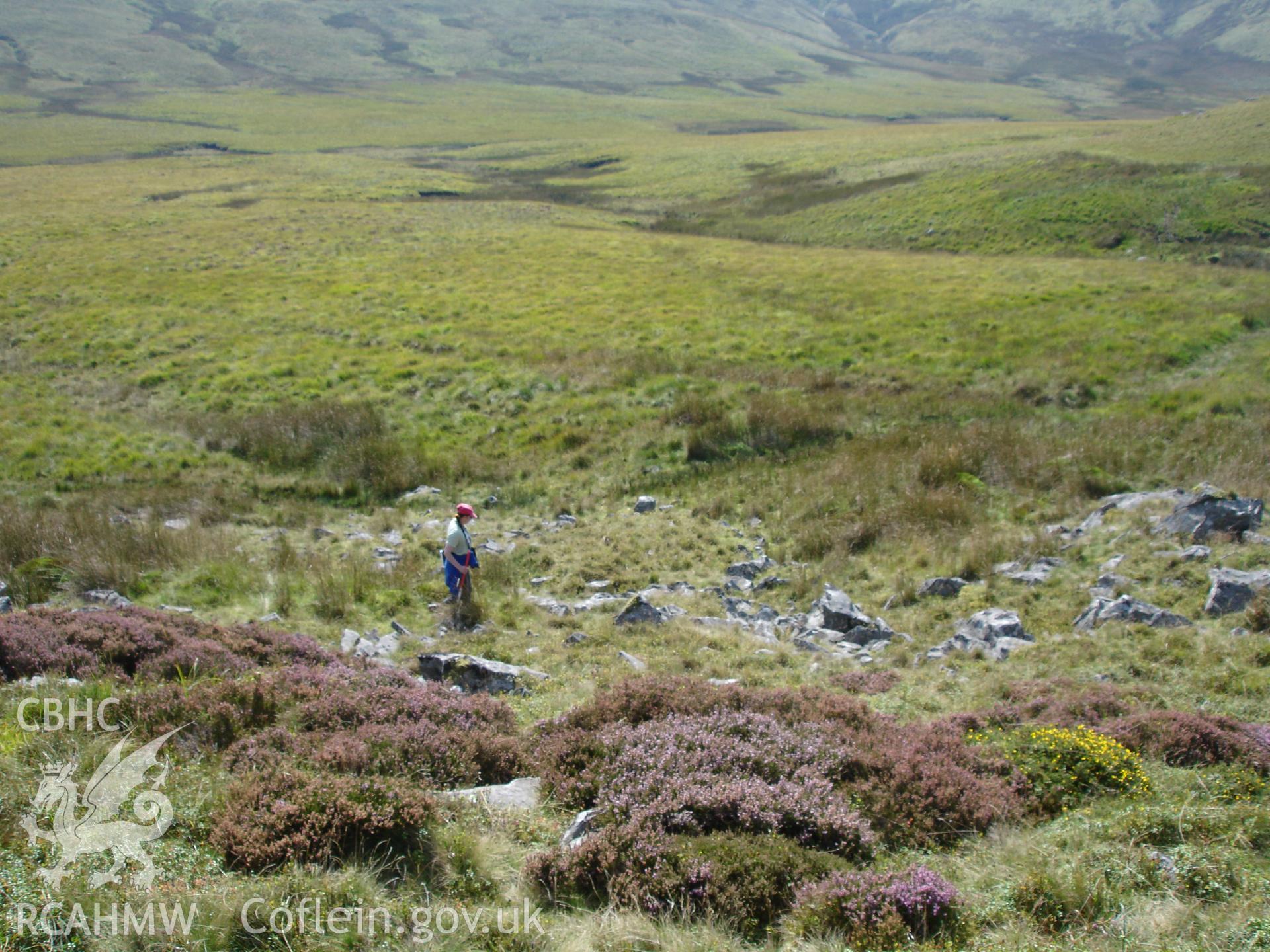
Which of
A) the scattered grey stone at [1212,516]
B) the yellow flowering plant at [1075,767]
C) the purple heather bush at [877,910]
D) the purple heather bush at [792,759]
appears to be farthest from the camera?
the scattered grey stone at [1212,516]

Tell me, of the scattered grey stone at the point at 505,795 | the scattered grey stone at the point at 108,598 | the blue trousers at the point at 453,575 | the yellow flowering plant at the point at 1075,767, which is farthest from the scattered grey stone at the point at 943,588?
the scattered grey stone at the point at 108,598

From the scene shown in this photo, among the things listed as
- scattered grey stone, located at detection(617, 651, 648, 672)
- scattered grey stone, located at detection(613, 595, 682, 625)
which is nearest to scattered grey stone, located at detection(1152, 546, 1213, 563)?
scattered grey stone, located at detection(613, 595, 682, 625)

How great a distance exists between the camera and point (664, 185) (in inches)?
2921

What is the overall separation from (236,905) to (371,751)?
1.91 m

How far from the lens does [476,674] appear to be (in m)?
8.97

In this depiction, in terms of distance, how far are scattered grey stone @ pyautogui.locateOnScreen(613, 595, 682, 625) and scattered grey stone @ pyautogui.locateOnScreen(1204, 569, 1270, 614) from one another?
6857 mm

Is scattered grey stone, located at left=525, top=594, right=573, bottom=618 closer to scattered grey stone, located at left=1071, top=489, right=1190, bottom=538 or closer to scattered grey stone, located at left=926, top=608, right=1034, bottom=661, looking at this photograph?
scattered grey stone, located at left=926, top=608, right=1034, bottom=661

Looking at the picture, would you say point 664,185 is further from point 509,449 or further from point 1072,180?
point 509,449

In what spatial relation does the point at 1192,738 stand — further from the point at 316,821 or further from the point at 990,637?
the point at 316,821

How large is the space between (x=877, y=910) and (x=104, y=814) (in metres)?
5.08

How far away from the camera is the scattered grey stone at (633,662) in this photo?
937cm

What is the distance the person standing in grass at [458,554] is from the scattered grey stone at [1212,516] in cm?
1050

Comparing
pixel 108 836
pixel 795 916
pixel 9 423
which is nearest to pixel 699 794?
pixel 795 916

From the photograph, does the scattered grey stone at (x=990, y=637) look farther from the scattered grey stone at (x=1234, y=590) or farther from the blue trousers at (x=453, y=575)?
the blue trousers at (x=453, y=575)
